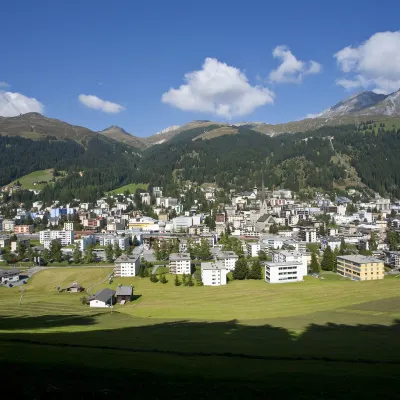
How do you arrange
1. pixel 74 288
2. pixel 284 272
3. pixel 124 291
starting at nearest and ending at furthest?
pixel 124 291
pixel 74 288
pixel 284 272

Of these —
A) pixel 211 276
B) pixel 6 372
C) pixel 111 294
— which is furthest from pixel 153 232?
pixel 6 372

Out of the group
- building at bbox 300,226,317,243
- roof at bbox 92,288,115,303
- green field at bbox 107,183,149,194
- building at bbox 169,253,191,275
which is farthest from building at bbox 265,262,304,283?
green field at bbox 107,183,149,194

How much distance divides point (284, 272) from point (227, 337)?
29624mm

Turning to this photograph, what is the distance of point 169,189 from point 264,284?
339 ft

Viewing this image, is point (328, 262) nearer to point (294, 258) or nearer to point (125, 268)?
point (294, 258)

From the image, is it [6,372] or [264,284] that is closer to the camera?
[6,372]

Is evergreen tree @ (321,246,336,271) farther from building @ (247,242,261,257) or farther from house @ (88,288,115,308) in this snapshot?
house @ (88,288,115,308)

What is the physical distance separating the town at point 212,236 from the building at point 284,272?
0.43 ft

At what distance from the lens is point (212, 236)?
3297 inches

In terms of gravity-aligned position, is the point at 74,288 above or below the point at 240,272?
below

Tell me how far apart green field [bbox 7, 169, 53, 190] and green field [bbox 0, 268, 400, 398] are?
13309 centimetres

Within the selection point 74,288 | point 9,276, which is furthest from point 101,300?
point 9,276

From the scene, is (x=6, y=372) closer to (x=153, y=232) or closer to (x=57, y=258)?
(x=57, y=258)

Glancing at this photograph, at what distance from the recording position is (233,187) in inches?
6053
